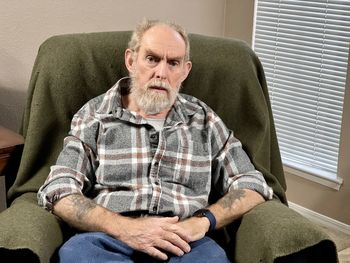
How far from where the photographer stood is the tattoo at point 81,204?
1.57 m

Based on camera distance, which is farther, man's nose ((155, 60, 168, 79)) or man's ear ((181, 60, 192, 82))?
man's ear ((181, 60, 192, 82))

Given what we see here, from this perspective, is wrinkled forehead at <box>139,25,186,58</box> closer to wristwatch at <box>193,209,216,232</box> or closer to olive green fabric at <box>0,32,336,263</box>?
olive green fabric at <box>0,32,336,263</box>

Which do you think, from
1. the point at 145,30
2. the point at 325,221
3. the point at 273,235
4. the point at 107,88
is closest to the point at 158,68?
the point at 145,30

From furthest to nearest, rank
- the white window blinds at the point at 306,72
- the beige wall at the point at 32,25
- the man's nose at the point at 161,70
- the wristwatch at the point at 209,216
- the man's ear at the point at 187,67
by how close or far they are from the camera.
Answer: the white window blinds at the point at 306,72 < the beige wall at the point at 32,25 < the man's ear at the point at 187,67 < the man's nose at the point at 161,70 < the wristwatch at the point at 209,216

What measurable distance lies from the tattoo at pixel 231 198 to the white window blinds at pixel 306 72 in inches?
44.3

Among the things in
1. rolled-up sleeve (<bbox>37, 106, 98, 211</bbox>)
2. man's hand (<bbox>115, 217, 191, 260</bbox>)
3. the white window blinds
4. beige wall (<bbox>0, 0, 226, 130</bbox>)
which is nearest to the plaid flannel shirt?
rolled-up sleeve (<bbox>37, 106, 98, 211</bbox>)

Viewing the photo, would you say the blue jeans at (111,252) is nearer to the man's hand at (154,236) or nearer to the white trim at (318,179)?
the man's hand at (154,236)

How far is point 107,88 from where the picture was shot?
1.95m

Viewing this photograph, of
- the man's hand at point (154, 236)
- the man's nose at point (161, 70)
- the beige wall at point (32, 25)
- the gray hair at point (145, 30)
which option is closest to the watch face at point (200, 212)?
the man's hand at point (154, 236)

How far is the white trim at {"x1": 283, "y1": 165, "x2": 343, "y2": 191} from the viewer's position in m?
2.65

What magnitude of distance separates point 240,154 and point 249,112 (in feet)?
0.63

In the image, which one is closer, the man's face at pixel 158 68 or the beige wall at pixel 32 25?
the man's face at pixel 158 68

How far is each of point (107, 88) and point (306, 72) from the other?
1.20 m

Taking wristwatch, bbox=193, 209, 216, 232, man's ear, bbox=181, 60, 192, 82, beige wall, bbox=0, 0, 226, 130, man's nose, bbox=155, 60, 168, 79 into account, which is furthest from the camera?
beige wall, bbox=0, 0, 226, 130
